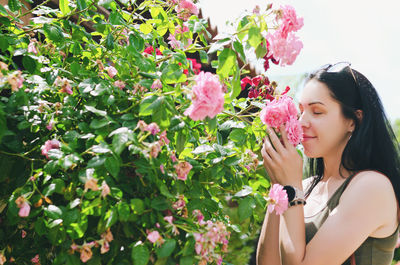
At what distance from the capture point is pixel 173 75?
126 centimetres

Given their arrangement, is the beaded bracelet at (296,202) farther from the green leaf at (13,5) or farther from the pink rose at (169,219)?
the green leaf at (13,5)

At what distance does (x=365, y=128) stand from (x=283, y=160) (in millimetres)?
480

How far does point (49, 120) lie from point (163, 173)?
0.45 meters

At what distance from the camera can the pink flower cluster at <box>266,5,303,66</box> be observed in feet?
4.30

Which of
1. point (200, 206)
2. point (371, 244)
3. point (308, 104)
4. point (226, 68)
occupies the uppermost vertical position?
point (226, 68)

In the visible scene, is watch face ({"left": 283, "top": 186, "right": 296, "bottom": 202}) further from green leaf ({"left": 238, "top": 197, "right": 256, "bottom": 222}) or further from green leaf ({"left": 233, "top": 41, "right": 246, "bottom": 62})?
green leaf ({"left": 233, "top": 41, "right": 246, "bottom": 62})

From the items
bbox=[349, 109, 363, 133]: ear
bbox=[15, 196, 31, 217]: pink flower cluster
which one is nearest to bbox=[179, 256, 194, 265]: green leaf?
bbox=[15, 196, 31, 217]: pink flower cluster

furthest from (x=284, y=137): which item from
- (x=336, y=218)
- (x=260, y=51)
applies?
(x=260, y=51)

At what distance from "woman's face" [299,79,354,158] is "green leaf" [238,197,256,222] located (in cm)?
65

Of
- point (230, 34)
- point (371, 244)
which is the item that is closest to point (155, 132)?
point (230, 34)

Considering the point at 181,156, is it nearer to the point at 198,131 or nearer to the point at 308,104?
the point at 198,131

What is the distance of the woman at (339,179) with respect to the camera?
5.47 feet

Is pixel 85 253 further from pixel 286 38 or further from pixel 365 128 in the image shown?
pixel 365 128

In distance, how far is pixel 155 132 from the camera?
3.72ft
